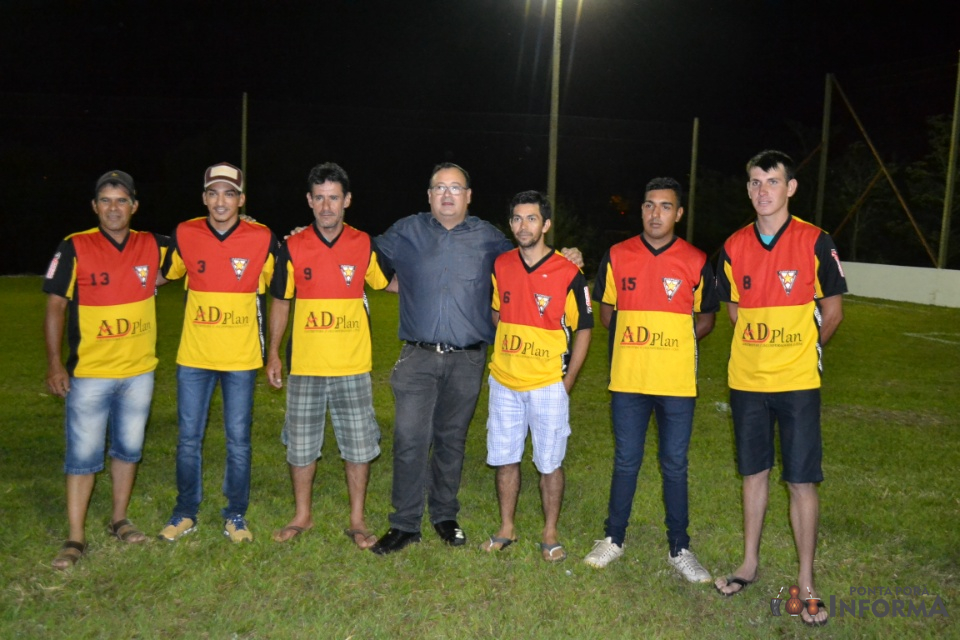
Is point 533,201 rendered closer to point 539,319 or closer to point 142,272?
point 539,319

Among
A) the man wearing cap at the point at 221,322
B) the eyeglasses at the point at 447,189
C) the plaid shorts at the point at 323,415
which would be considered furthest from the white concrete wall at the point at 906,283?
the man wearing cap at the point at 221,322

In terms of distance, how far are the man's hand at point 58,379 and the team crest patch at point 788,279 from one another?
363 centimetres

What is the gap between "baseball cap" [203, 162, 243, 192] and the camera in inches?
188

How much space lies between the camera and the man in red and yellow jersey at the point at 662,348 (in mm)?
4559

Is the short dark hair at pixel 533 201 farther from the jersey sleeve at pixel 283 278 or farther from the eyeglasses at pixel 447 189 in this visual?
the jersey sleeve at pixel 283 278

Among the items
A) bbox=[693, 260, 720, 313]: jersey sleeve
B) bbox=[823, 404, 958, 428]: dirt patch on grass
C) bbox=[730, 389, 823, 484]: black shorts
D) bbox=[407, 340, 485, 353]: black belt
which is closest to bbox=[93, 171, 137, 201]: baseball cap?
bbox=[407, 340, 485, 353]: black belt

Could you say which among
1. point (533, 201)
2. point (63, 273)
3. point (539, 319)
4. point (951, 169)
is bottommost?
point (539, 319)

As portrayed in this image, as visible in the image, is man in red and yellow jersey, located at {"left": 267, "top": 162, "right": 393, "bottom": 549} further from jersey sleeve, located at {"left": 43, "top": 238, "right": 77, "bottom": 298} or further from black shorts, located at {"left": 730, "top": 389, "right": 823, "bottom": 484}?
black shorts, located at {"left": 730, "top": 389, "right": 823, "bottom": 484}

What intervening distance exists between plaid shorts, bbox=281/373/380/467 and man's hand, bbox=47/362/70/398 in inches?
44.7

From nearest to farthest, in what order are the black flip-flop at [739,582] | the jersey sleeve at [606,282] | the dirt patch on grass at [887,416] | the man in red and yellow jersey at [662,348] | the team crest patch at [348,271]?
the black flip-flop at [739,582] → the man in red and yellow jersey at [662,348] → the jersey sleeve at [606,282] → the team crest patch at [348,271] → the dirt patch on grass at [887,416]

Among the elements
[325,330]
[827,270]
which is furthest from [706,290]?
[325,330]

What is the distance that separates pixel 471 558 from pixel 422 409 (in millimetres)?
862

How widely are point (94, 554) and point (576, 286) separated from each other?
2.95 meters

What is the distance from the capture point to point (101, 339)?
4.61 meters
